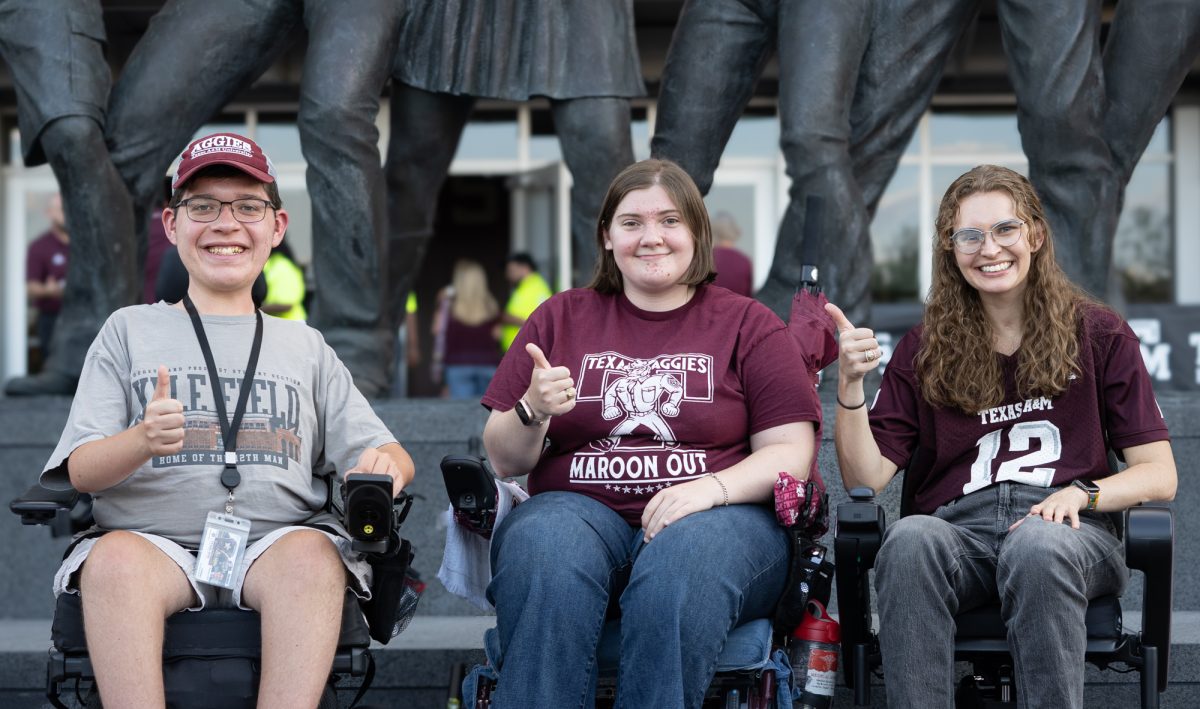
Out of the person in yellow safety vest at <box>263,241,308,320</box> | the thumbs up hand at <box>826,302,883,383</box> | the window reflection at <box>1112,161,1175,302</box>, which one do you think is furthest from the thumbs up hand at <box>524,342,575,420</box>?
the window reflection at <box>1112,161,1175,302</box>

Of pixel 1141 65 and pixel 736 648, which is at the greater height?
pixel 1141 65

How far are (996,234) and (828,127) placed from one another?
1.94 metres

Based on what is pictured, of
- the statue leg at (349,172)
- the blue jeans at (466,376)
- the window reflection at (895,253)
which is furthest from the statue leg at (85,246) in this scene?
the window reflection at (895,253)

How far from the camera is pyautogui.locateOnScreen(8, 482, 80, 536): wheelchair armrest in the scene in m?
3.03

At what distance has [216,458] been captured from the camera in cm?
320

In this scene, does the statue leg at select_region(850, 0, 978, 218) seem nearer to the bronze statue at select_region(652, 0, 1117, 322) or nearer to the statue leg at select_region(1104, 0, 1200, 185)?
the bronze statue at select_region(652, 0, 1117, 322)

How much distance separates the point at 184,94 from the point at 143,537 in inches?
104

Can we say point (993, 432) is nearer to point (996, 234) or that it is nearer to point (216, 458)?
point (996, 234)

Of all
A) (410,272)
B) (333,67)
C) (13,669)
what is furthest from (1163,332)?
(13,669)

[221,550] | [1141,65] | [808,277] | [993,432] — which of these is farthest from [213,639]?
[1141,65]

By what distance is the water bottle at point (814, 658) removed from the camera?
3.14m

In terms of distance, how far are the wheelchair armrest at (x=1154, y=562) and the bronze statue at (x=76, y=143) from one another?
3.60 m

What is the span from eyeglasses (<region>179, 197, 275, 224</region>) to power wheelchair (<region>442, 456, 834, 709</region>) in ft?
2.41

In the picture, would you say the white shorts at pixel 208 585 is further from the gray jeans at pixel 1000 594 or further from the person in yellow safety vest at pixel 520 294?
the person in yellow safety vest at pixel 520 294
